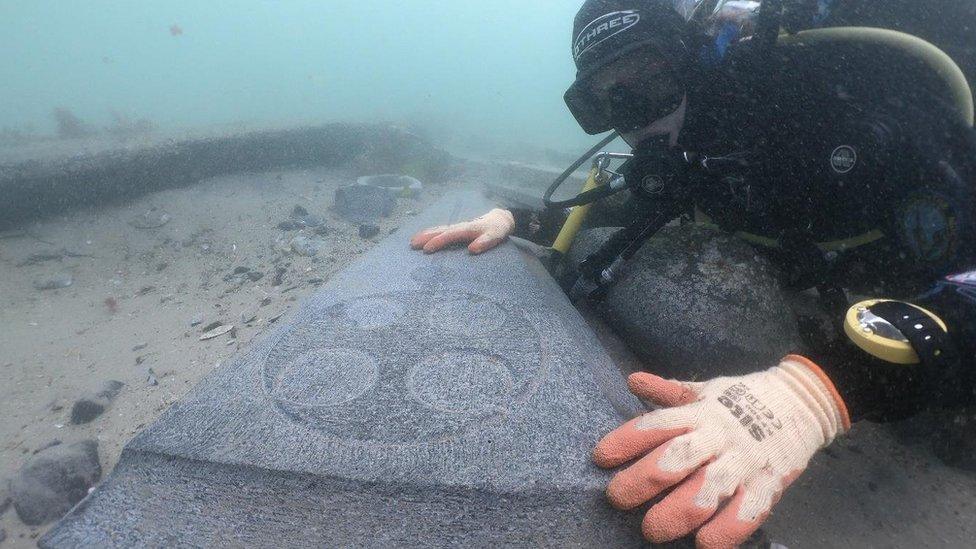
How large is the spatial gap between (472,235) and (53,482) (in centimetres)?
267

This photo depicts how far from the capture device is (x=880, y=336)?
3.87 feet

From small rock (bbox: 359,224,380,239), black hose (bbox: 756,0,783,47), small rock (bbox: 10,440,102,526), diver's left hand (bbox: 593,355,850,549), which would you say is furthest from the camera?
small rock (bbox: 359,224,380,239)

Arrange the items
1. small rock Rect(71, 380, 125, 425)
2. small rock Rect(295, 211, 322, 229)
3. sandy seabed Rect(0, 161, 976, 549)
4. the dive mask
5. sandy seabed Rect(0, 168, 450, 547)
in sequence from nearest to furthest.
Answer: sandy seabed Rect(0, 161, 976, 549)
the dive mask
small rock Rect(71, 380, 125, 425)
sandy seabed Rect(0, 168, 450, 547)
small rock Rect(295, 211, 322, 229)

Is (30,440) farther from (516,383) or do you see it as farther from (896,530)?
(896,530)

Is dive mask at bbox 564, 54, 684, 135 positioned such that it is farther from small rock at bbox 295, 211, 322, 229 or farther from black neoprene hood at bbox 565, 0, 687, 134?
small rock at bbox 295, 211, 322, 229

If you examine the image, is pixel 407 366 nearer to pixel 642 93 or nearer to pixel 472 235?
pixel 472 235

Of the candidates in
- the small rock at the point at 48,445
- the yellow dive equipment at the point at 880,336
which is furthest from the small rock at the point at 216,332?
the yellow dive equipment at the point at 880,336

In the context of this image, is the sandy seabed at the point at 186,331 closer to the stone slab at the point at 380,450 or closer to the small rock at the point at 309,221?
the small rock at the point at 309,221

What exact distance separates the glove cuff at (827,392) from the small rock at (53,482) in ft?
11.3

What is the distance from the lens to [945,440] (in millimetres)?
2094

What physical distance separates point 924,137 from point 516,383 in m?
1.65

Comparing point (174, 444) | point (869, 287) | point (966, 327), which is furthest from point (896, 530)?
point (174, 444)

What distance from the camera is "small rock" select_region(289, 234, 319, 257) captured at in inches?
205

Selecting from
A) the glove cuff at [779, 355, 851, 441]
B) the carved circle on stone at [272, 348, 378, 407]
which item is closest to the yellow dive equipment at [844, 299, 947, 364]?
the glove cuff at [779, 355, 851, 441]
